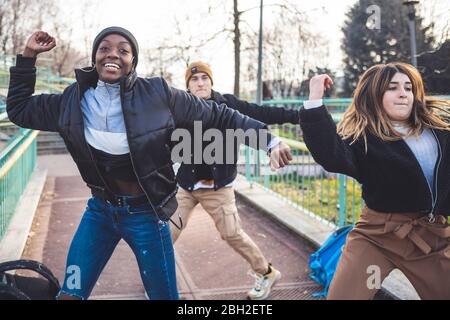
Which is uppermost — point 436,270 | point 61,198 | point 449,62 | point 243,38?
point 243,38

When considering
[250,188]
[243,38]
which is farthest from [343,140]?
[243,38]

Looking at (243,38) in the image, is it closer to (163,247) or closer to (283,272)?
(283,272)

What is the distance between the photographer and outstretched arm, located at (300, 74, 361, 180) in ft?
7.36

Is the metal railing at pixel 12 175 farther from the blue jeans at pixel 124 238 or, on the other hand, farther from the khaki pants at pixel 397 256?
the khaki pants at pixel 397 256

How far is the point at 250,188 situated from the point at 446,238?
5.10 metres

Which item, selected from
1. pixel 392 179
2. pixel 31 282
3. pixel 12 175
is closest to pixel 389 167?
A: pixel 392 179

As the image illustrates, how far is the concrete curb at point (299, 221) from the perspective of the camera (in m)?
3.50

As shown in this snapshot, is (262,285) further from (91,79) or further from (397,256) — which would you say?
(91,79)

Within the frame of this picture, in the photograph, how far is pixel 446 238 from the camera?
238cm

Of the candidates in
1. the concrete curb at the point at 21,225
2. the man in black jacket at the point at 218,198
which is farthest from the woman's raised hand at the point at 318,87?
the concrete curb at the point at 21,225

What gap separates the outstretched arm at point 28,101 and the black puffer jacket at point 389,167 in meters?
1.26

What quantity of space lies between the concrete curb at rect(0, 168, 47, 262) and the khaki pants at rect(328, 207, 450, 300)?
9.34 feet

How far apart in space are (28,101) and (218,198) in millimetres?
1681

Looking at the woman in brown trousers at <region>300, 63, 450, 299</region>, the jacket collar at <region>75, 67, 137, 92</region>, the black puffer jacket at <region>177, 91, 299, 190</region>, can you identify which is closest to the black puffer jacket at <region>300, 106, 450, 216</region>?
the woman in brown trousers at <region>300, 63, 450, 299</region>
